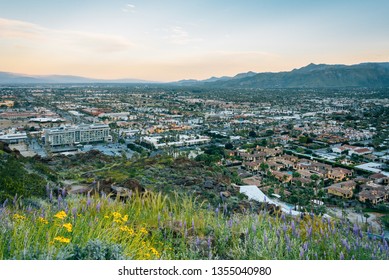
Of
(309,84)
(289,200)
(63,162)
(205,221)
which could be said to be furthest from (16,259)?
(309,84)

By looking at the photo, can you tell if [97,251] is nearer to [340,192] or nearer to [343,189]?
[340,192]

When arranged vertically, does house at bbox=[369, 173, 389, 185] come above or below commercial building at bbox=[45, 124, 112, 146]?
below

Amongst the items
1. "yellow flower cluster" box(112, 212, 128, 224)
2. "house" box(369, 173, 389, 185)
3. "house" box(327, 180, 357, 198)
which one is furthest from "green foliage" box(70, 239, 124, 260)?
"house" box(369, 173, 389, 185)

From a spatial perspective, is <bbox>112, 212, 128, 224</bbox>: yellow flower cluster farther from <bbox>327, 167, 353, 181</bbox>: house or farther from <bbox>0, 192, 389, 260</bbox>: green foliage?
<bbox>327, 167, 353, 181</bbox>: house

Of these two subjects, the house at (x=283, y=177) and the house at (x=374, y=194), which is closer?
the house at (x=374, y=194)

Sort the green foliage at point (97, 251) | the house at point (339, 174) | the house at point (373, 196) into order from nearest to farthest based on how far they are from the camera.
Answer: the green foliage at point (97, 251), the house at point (373, 196), the house at point (339, 174)

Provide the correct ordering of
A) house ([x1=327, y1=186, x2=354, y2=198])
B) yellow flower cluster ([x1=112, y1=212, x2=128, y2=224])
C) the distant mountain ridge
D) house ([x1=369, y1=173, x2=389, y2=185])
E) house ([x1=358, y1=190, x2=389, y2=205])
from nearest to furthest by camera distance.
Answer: yellow flower cluster ([x1=112, y1=212, x2=128, y2=224]) → house ([x1=358, y1=190, x2=389, y2=205]) → house ([x1=327, y1=186, x2=354, y2=198]) → house ([x1=369, y1=173, x2=389, y2=185]) → the distant mountain ridge

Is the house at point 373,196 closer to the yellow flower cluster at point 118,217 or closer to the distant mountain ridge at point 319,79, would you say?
the yellow flower cluster at point 118,217

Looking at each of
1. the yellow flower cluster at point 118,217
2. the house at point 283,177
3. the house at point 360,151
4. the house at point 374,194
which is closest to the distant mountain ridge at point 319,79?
the house at point 360,151

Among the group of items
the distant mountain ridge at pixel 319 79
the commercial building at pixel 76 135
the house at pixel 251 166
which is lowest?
the house at pixel 251 166
